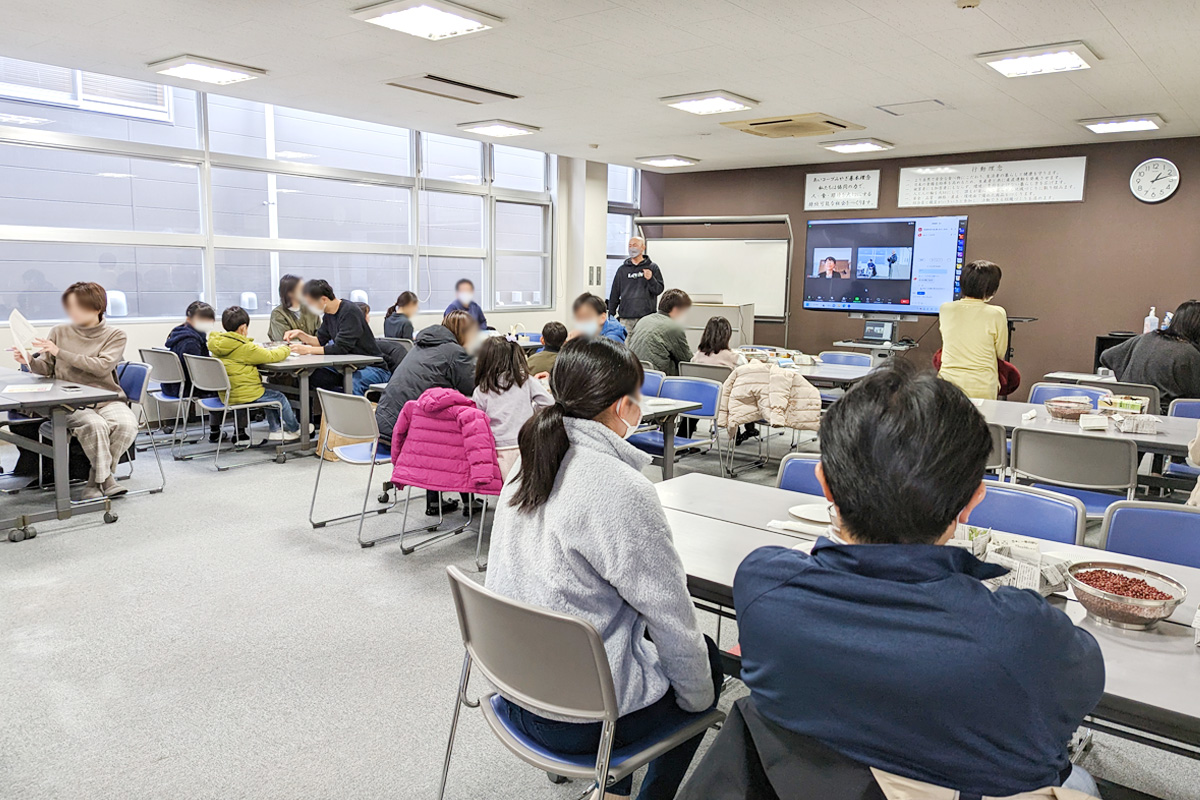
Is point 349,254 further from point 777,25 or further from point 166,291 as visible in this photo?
point 777,25

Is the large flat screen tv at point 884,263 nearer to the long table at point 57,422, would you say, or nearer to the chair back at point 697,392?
the chair back at point 697,392

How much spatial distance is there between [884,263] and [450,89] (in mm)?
5274

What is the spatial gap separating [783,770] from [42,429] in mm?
5035

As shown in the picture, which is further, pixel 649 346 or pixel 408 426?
pixel 649 346

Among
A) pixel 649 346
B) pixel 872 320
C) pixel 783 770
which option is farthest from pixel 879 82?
pixel 783 770

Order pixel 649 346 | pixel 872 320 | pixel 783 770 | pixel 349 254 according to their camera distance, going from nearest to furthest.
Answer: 1. pixel 783 770
2. pixel 649 346
3. pixel 349 254
4. pixel 872 320

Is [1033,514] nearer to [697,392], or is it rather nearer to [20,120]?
[697,392]

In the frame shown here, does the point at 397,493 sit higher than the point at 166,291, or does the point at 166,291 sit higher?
the point at 166,291

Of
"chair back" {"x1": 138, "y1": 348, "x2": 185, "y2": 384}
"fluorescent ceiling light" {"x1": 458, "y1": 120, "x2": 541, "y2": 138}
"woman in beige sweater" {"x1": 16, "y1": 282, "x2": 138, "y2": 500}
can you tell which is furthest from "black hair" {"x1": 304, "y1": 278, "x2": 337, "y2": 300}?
"fluorescent ceiling light" {"x1": 458, "y1": 120, "x2": 541, "y2": 138}

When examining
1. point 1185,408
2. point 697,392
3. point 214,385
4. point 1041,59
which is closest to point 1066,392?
point 1185,408

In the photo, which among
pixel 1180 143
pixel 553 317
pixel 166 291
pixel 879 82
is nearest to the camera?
pixel 879 82

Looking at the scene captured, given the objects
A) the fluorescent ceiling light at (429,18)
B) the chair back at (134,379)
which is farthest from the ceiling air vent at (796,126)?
the chair back at (134,379)

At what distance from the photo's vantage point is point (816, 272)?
9500mm

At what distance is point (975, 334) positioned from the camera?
4.39m
